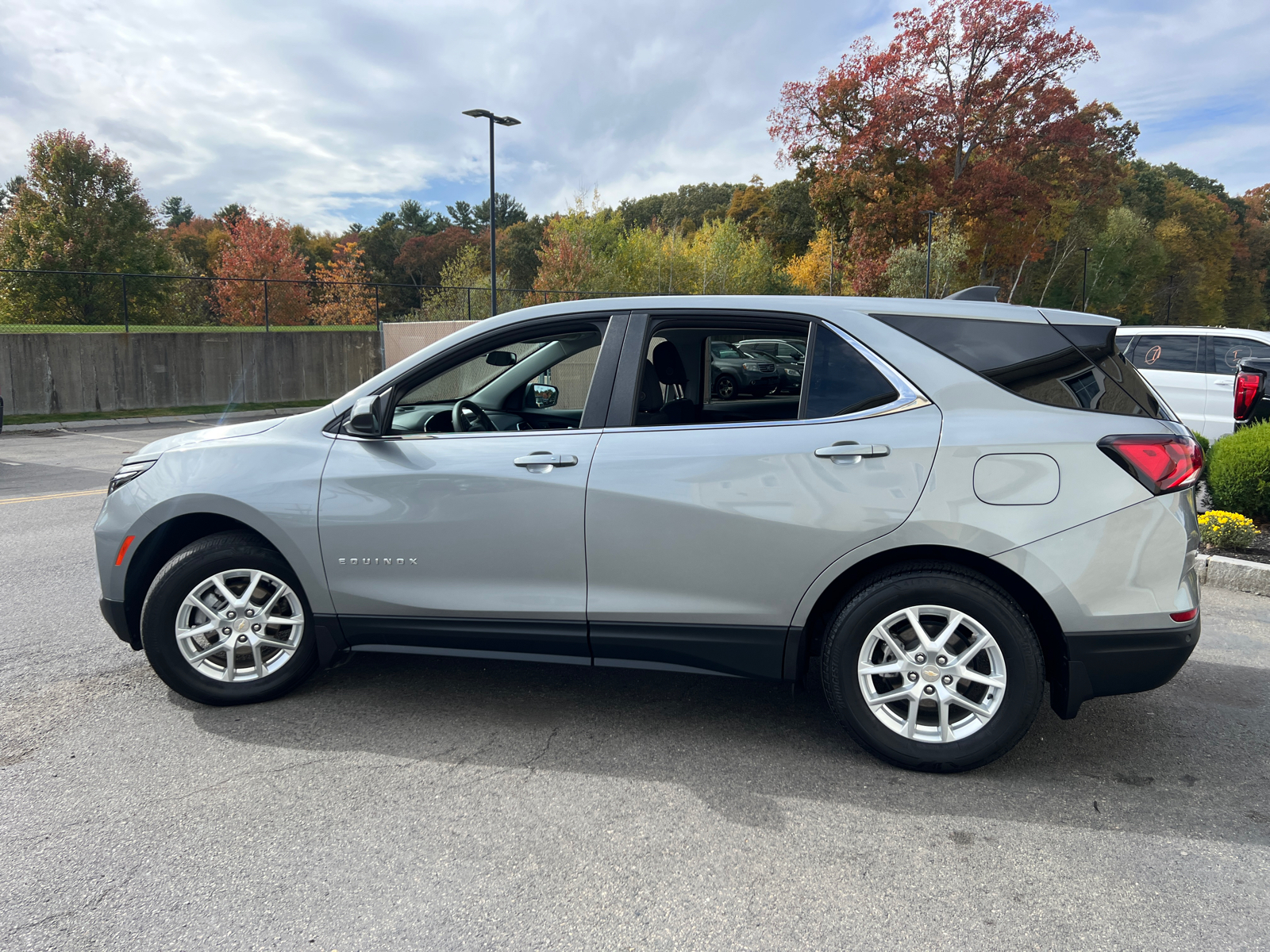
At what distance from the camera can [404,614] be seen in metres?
3.46

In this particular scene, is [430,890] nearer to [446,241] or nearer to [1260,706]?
[1260,706]

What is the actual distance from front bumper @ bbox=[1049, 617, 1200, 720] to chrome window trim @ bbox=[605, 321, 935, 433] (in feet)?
3.26

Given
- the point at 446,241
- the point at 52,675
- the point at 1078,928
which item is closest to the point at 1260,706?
the point at 1078,928

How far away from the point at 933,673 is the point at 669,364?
1677 mm

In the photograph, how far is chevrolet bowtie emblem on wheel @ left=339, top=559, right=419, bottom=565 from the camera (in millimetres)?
3416

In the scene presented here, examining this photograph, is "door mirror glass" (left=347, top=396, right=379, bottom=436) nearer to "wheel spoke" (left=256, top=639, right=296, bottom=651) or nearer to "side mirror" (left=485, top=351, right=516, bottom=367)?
"side mirror" (left=485, top=351, right=516, bottom=367)

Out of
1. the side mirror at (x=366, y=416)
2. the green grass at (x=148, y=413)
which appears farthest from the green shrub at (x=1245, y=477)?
the green grass at (x=148, y=413)

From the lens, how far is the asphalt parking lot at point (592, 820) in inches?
89.9

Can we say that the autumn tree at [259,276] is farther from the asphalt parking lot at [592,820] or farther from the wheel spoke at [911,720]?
the wheel spoke at [911,720]

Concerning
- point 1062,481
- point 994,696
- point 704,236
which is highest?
point 704,236

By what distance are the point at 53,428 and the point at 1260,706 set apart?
19.5m

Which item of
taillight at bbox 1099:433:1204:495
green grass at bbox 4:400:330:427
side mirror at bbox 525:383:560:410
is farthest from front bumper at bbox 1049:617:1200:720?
green grass at bbox 4:400:330:427

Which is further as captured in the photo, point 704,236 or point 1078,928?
point 704,236

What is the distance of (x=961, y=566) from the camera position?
3.06m
